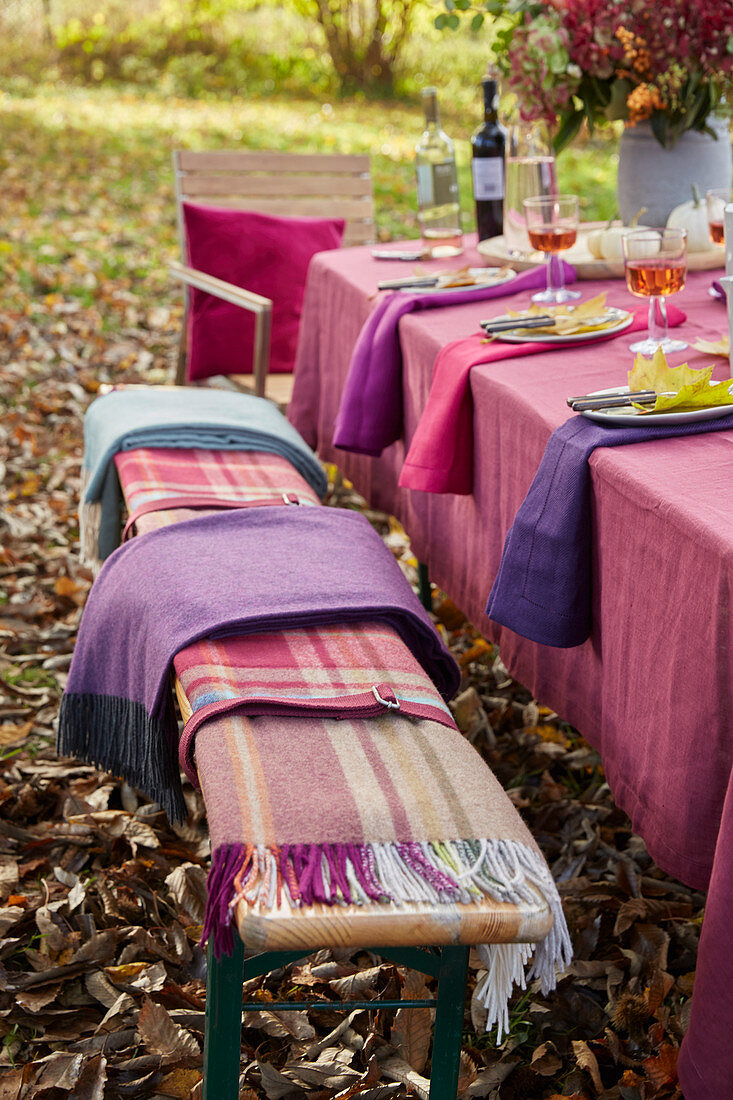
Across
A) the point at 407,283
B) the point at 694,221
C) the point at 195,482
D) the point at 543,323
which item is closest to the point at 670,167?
the point at 694,221

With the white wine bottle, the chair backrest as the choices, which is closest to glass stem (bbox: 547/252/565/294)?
the white wine bottle

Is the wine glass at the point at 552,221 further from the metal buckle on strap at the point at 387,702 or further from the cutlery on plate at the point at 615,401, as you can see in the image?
the metal buckle on strap at the point at 387,702

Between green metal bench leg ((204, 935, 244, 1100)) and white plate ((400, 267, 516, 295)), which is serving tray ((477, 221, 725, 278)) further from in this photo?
green metal bench leg ((204, 935, 244, 1100))

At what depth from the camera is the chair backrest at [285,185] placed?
356 centimetres

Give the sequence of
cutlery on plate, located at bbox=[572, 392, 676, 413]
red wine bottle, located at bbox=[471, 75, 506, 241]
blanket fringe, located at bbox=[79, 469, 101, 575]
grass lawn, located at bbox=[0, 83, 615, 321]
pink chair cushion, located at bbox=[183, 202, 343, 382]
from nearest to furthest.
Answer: cutlery on plate, located at bbox=[572, 392, 676, 413], blanket fringe, located at bbox=[79, 469, 101, 575], red wine bottle, located at bbox=[471, 75, 506, 241], pink chair cushion, located at bbox=[183, 202, 343, 382], grass lawn, located at bbox=[0, 83, 615, 321]

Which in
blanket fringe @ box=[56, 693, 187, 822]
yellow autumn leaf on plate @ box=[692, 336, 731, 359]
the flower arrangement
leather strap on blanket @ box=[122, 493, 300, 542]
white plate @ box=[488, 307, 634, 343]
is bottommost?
blanket fringe @ box=[56, 693, 187, 822]

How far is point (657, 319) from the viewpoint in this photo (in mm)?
1740

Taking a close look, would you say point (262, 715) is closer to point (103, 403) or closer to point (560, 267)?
point (560, 267)

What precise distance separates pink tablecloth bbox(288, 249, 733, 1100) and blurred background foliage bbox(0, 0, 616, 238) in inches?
366

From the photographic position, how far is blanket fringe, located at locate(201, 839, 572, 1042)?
1.07 m

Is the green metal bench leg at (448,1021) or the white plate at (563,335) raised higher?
the white plate at (563,335)

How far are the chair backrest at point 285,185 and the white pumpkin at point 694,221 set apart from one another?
166 cm

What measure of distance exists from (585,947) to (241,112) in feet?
35.6

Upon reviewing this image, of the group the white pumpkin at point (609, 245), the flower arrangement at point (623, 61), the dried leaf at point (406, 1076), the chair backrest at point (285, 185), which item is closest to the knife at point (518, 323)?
the white pumpkin at point (609, 245)
